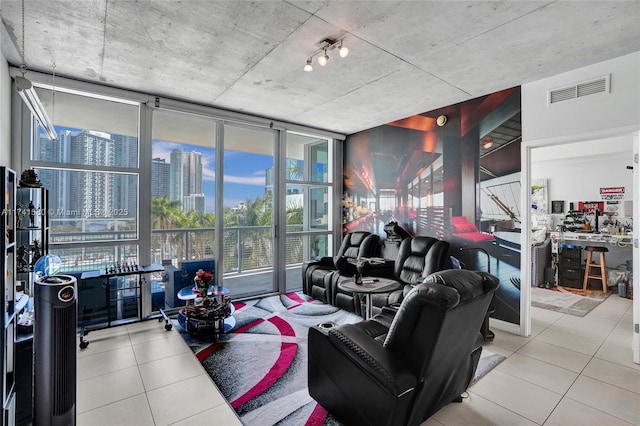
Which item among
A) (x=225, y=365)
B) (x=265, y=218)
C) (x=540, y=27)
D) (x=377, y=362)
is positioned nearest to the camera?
(x=377, y=362)

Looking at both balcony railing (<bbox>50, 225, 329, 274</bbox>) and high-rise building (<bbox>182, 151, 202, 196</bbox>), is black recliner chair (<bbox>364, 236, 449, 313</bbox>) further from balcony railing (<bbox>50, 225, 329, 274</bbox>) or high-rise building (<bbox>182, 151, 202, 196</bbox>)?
high-rise building (<bbox>182, 151, 202, 196</bbox>)

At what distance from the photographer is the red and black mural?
3.74m

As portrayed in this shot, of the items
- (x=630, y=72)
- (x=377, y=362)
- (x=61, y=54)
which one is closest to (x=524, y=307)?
(x=630, y=72)

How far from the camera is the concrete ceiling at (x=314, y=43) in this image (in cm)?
222

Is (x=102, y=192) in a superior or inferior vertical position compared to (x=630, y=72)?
inferior

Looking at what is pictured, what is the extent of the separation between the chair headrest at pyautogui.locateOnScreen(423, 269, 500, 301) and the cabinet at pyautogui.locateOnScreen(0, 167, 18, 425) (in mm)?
2459

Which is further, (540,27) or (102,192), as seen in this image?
(102,192)

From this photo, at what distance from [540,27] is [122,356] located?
4.62 m

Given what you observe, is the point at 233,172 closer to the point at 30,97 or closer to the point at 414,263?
the point at 30,97

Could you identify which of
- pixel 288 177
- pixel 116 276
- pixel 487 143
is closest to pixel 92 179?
pixel 116 276

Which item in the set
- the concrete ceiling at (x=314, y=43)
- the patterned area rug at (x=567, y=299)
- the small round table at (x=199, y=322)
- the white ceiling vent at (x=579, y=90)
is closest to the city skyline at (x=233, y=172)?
the concrete ceiling at (x=314, y=43)

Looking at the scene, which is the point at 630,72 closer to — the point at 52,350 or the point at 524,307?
the point at 524,307

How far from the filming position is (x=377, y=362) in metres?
1.71

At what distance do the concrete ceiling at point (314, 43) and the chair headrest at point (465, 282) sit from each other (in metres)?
1.85
